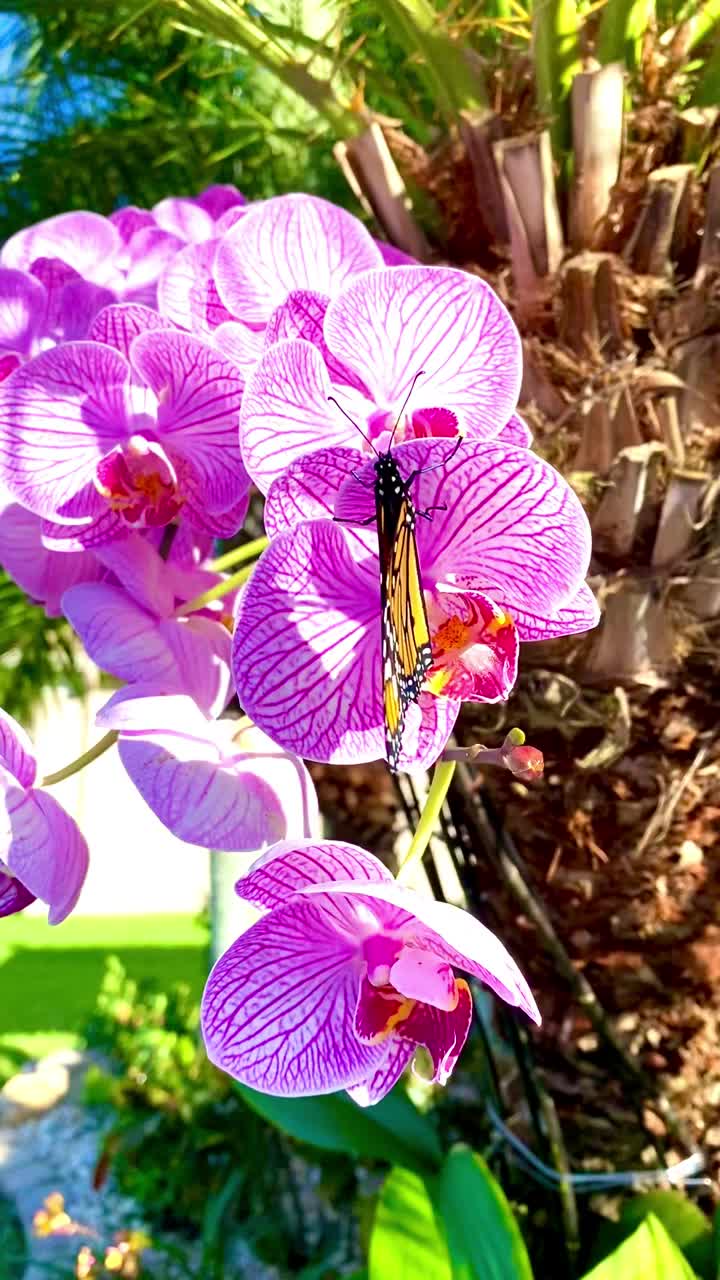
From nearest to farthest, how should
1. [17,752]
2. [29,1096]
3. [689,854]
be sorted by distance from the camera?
[17,752] < [689,854] < [29,1096]

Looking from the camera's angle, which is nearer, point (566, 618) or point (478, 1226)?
point (566, 618)

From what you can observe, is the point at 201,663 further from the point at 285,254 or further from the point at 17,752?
the point at 285,254

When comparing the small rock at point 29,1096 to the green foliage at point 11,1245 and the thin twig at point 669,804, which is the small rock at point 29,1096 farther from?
the thin twig at point 669,804

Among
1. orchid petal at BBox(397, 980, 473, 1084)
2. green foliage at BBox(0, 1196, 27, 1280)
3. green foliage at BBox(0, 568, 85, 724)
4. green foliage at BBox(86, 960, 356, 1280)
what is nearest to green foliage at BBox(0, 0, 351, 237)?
green foliage at BBox(0, 568, 85, 724)

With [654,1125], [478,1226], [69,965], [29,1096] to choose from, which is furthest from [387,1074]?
[69,965]

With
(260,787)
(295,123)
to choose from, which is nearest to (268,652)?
(260,787)

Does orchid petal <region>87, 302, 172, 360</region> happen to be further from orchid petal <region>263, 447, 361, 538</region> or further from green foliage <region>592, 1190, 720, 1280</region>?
green foliage <region>592, 1190, 720, 1280</region>

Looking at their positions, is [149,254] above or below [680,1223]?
above
